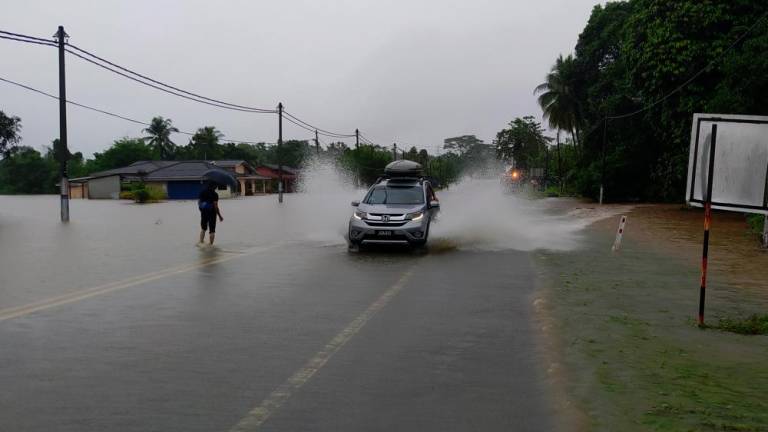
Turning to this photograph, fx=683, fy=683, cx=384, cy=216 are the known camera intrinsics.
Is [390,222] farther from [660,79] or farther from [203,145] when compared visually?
[203,145]

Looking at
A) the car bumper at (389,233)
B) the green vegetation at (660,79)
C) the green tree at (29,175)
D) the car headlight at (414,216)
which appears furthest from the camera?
the green tree at (29,175)

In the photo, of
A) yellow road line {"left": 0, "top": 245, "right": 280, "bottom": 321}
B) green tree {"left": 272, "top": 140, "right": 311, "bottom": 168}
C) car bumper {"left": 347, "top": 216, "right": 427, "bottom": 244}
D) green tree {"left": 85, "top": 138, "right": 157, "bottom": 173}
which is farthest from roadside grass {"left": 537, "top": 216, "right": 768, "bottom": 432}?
green tree {"left": 272, "top": 140, "right": 311, "bottom": 168}

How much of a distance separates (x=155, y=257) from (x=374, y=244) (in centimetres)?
485

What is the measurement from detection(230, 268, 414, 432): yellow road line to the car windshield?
7300 mm

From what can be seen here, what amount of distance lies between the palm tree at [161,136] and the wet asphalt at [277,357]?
107118mm

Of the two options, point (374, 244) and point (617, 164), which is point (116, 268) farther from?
point (617, 164)

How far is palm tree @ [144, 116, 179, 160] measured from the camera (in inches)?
4400

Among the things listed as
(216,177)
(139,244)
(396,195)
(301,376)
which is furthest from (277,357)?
(139,244)

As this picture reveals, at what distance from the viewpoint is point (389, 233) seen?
1492 cm

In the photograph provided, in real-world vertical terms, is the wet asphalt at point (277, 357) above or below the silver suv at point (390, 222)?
below

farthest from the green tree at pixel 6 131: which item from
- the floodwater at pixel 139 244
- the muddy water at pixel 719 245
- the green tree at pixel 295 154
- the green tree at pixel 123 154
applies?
the green tree at pixel 295 154

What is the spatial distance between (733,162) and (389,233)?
27.9 feet

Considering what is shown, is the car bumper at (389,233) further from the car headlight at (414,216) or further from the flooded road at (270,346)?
the flooded road at (270,346)

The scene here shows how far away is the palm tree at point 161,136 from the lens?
111750 millimetres
